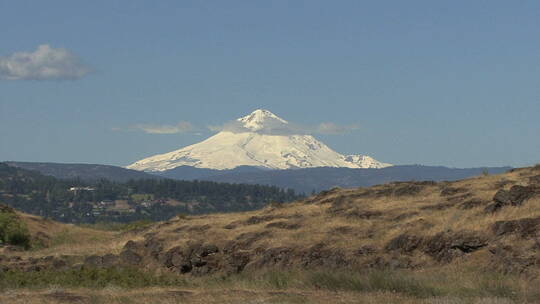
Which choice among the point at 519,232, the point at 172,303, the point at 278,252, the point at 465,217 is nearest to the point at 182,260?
the point at 278,252

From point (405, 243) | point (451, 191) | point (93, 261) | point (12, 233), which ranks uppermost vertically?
point (451, 191)

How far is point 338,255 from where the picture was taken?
43.9 m

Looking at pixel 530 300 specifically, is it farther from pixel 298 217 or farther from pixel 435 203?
pixel 298 217

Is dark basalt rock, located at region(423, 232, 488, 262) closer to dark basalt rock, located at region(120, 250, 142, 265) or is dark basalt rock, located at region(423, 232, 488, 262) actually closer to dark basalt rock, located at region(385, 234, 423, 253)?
dark basalt rock, located at region(385, 234, 423, 253)

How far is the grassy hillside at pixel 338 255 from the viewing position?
81.8ft

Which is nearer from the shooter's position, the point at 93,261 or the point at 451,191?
the point at 93,261

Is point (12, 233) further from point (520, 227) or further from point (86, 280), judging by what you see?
point (520, 227)

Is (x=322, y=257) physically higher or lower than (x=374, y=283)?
lower

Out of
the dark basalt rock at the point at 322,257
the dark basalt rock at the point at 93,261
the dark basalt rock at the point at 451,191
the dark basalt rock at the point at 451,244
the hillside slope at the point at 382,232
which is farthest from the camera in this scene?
the dark basalt rock at the point at 451,191

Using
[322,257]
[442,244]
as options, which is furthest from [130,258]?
[442,244]

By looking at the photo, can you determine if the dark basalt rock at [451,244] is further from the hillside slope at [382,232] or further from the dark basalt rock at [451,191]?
the dark basalt rock at [451,191]

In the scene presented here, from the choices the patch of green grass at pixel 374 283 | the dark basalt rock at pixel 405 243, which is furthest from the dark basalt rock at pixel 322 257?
the patch of green grass at pixel 374 283

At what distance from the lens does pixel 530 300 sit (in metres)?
22.4

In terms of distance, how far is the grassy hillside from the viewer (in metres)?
24.9
